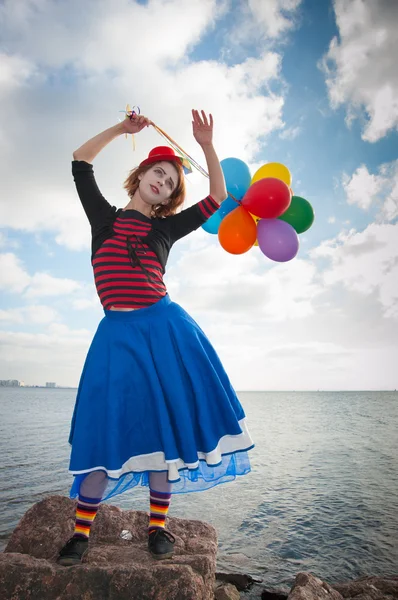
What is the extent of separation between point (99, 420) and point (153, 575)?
0.89 meters

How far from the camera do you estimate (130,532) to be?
2.75m

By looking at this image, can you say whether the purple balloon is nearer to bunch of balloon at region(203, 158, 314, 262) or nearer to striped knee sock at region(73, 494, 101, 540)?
bunch of balloon at region(203, 158, 314, 262)

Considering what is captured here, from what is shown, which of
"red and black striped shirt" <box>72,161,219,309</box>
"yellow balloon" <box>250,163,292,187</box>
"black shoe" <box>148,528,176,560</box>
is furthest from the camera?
"yellow balloon" <box>250,163,292,187</box>

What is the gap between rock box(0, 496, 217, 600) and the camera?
6.12ft

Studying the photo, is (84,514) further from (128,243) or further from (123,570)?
(128,243)

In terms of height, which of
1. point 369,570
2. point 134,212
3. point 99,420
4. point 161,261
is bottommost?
point 369,570

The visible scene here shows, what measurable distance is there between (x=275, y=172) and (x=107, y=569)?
360 cm

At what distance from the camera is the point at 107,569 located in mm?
1936

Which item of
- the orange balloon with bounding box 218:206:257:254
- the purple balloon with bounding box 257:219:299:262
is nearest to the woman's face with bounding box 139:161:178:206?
the orange balloon with bounding box 218:206:257:254

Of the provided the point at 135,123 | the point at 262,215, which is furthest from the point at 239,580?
the point at 135,123

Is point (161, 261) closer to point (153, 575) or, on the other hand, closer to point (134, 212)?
point (134, 212)

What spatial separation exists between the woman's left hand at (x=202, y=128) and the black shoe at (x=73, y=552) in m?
2.89

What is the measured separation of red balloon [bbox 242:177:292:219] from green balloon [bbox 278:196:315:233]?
260mm

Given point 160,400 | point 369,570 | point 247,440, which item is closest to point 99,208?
point 160,400
